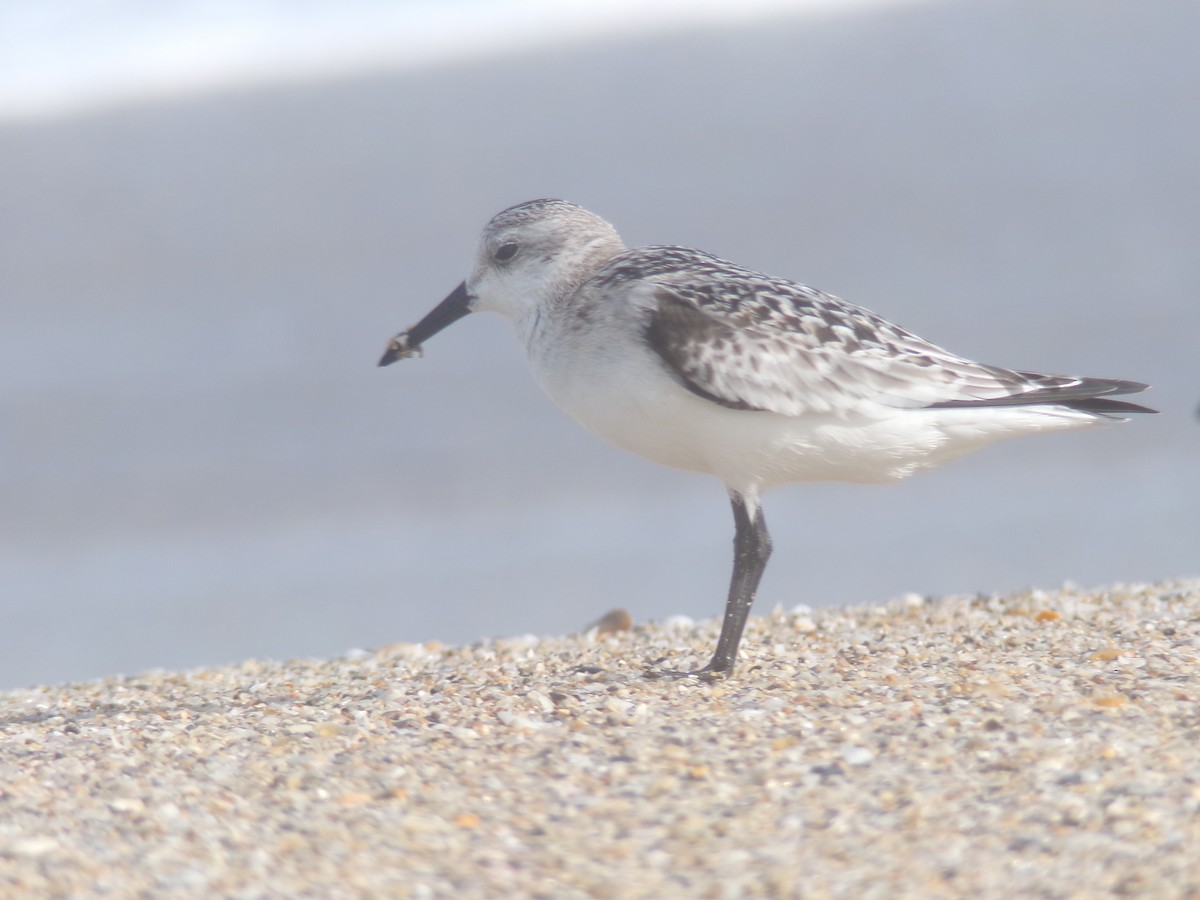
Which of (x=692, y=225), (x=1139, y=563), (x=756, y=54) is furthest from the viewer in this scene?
(x=756, y=54)

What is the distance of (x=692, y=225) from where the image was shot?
47.3 feet

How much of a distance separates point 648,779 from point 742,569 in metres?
1.43

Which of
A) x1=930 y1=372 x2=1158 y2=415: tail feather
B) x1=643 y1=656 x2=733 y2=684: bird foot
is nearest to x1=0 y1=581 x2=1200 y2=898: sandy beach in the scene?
x1=643 y1=656 x2=733 y2=684: bird foot

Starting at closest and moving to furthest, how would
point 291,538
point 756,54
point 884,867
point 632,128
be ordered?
point 884,867, point 291,538, point 632,128, point 756,54

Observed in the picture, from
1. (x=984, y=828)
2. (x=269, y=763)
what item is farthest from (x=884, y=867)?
(x=269, y=763)

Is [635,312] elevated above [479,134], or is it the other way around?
[479,134]

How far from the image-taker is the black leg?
4887mm

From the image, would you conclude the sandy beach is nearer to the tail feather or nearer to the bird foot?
the bird foot

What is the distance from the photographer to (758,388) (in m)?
4.61

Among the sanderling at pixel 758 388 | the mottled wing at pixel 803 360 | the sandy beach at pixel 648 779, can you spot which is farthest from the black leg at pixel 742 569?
the mottled wing at pixel 803 360

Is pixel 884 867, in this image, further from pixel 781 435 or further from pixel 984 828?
pixel 781 435

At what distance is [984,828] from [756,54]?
15.5 m

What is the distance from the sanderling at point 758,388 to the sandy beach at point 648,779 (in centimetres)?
70

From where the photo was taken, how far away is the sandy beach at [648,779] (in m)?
3.14
